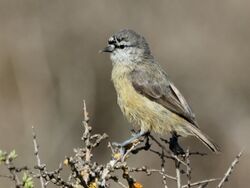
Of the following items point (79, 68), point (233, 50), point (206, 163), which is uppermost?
point (79, 68)

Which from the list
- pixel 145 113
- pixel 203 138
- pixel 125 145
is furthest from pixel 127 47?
pixel 125 145

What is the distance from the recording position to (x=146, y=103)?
7617mm

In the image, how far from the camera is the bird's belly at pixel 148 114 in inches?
296

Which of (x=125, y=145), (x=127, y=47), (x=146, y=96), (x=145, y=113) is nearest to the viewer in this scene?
(x=125, y=145)

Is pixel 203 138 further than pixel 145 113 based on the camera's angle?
No

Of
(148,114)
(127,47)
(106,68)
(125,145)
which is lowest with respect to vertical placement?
(125,145)

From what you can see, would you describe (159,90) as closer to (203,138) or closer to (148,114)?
(148,114)

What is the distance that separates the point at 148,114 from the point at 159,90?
0.89 feet

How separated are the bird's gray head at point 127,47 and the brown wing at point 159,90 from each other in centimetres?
17

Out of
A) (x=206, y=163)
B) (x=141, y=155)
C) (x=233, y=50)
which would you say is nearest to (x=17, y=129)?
A: (x=141, y=155)

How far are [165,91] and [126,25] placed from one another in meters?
5.73

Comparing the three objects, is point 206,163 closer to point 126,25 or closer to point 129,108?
point 126,25

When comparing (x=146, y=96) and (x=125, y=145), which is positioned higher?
(x=146, y=96)

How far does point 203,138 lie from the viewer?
7.23 m
